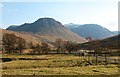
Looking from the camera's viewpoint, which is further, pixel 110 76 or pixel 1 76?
pixel 110 76

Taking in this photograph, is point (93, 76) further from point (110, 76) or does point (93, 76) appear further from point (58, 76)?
point (58, 76)

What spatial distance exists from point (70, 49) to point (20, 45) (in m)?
39.0

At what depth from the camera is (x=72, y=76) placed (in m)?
47.1

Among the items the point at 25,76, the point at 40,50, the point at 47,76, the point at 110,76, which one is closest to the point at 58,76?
the point at 47,76

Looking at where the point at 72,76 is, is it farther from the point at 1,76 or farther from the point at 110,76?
the point at 1,76

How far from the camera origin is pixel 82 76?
46.8 m

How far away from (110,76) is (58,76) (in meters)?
10.1

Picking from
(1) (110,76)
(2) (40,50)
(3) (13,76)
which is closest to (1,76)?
(3) (13,76)

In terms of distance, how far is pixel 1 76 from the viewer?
1757 inches

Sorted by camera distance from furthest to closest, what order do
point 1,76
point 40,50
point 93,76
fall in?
point 40,50, point 93,76, point 1,76

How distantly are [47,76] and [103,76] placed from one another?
35.2 ft

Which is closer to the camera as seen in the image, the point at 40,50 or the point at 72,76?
the point at 72,76

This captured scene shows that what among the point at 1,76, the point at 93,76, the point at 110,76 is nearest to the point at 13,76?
the point at 1,76

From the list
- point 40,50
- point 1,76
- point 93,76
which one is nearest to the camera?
point 1,76
